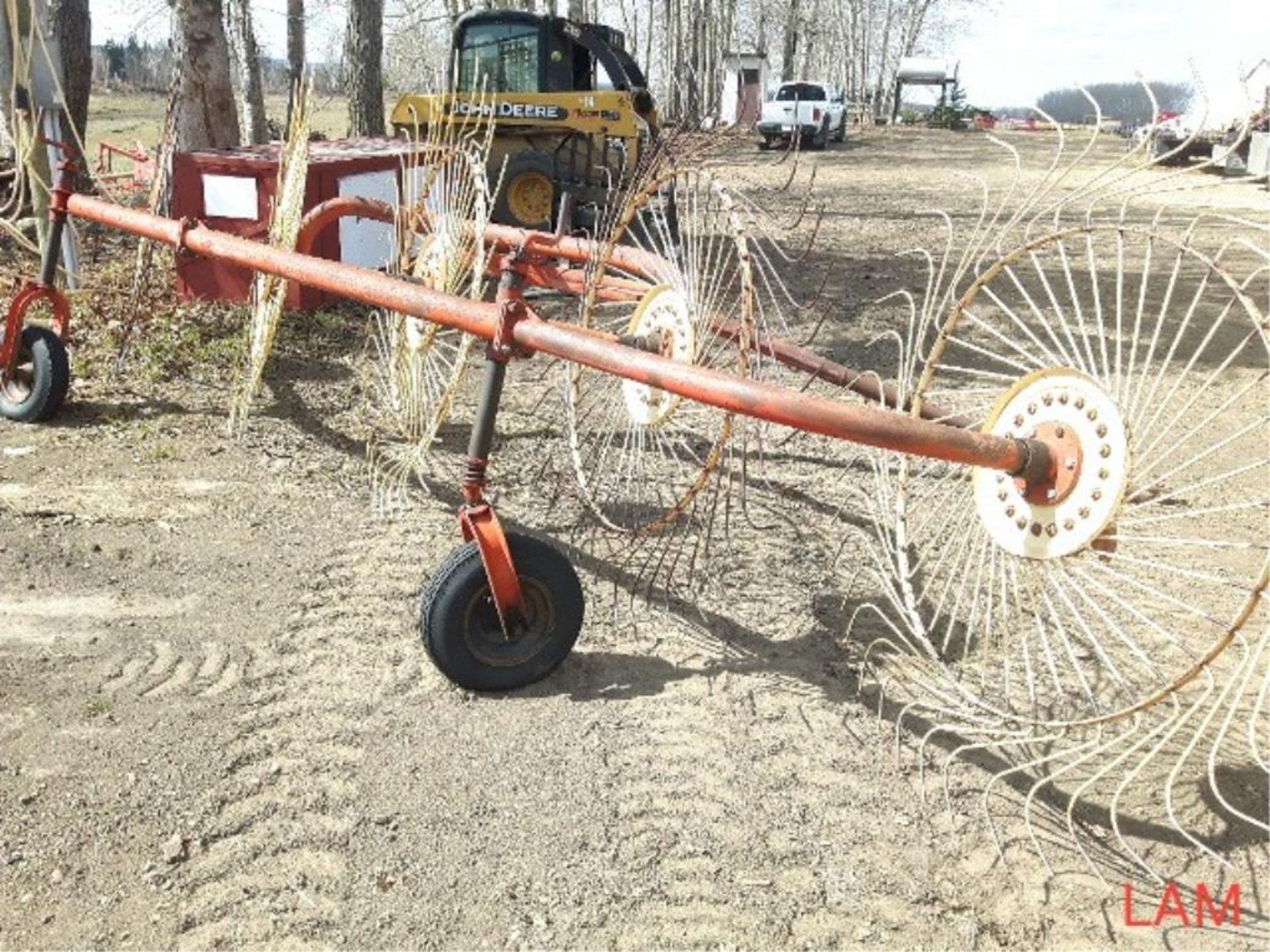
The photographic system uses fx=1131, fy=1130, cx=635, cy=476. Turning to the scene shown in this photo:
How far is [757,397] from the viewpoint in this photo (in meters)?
2.28

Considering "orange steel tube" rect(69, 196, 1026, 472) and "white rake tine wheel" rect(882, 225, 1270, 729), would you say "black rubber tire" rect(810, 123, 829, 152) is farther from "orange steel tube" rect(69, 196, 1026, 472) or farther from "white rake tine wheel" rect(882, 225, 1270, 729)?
"orange steel tube" rect(69, 196, 1026, 472)

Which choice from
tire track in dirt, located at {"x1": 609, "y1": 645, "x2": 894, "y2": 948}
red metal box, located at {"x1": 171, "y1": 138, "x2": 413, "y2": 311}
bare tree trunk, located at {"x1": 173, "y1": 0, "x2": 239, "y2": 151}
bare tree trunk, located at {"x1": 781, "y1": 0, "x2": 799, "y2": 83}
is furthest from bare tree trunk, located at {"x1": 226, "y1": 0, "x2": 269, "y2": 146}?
bare tree trunk, located at {"x1": 781, "y1": 0, "x2": 799, "y2": 83}

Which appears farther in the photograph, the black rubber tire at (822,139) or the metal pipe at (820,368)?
the black rubber tire at (822,139)

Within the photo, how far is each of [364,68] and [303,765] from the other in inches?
459

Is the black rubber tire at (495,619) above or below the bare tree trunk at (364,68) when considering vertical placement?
below

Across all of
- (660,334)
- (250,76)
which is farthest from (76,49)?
(660,334)

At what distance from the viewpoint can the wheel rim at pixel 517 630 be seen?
297cm

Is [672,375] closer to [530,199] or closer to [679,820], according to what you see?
[679,820]

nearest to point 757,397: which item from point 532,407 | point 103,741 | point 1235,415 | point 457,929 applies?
point 457,929

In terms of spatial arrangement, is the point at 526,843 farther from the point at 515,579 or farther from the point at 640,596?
Result: the point at 640,596

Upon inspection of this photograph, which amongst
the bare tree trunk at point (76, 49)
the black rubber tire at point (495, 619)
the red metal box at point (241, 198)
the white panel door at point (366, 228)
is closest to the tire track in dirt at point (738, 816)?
the black rubber tire at point (495, 619)

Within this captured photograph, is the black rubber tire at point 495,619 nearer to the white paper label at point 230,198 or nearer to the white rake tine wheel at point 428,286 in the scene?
the white rake tine wheel at point 428,286

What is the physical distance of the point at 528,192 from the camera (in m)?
10.5

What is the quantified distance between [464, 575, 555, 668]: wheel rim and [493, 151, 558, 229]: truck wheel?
7.64 meters
